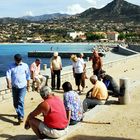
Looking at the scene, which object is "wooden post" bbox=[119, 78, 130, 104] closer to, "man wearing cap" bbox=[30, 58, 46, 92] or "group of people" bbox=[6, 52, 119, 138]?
"group of people" bbox=[6, 52, 119, 138]

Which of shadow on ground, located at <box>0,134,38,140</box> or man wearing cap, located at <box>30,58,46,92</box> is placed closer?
shadow on ground, located at <box>0,134,38,140</box>

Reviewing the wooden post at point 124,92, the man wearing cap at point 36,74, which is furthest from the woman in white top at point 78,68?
the wooden post at point 124,92

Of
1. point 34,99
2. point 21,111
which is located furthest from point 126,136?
point 34,99

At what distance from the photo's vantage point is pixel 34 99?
13.9 metres

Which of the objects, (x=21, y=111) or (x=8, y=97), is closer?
(x=21, y=111)

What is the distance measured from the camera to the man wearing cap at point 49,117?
25.1 feet

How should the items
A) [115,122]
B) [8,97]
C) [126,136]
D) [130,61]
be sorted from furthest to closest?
1. [130,61]
2. [8,97]
3. [115,122]
4. [126,136]

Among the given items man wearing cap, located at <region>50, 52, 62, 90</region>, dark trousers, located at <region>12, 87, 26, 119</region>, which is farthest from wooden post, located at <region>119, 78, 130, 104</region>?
man wearing cap, located at <region>50, 52, 62, 90</region>

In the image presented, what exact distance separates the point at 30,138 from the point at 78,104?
1211 mm

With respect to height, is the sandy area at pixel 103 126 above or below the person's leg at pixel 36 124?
below

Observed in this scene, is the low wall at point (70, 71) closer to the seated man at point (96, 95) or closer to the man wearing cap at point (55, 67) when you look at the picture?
the man wearing cap at point (55, 67)

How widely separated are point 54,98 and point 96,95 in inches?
145

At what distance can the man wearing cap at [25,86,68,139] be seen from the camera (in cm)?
764

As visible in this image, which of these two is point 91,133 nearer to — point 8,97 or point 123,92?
point 123,92
